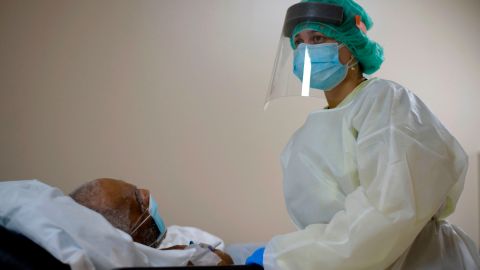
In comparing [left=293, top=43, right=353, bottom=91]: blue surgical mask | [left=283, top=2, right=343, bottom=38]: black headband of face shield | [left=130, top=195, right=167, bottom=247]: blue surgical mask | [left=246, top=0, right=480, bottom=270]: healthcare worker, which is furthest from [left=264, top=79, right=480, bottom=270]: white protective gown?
[left=130, top=195, right=167, bottom=247]: blue surgical mask

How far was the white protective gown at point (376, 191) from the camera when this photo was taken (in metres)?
0.91

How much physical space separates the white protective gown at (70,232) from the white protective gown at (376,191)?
315 mm

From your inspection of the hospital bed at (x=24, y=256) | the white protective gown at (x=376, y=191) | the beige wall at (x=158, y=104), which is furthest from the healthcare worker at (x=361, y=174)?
the beige wall at (x=158, y=104)

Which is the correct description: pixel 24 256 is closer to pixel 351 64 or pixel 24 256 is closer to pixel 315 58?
pixel 315 58

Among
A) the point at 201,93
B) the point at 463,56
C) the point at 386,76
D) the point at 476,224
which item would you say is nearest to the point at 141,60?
the point at 201,93

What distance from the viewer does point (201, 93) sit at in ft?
7.64

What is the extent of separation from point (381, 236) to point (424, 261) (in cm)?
21

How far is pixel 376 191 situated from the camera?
0.94 meters

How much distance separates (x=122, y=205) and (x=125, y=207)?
0.03 ft

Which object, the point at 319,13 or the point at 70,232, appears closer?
the point at 70,232

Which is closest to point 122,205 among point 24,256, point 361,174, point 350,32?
point 24,256

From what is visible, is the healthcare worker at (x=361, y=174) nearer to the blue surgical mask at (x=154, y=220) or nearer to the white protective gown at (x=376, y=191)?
the white protective gown at (x=376, y=191)

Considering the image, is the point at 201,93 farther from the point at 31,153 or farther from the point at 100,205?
the point at 100,205

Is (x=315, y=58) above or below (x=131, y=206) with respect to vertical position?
above
